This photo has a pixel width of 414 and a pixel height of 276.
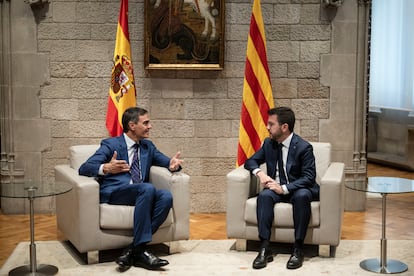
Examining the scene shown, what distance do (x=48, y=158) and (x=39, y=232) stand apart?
82cm

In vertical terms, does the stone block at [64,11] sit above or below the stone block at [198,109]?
above

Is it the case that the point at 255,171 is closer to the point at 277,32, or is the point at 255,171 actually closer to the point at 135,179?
the point at 135,179

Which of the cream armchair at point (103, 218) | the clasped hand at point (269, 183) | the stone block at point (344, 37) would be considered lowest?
the cream armchair at point (103, 218)

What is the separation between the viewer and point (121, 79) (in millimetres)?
5969

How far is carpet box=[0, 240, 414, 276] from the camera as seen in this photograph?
4.64 meters

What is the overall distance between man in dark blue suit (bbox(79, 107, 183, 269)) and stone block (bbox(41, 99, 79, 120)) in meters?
1.29

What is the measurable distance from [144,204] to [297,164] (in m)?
1.14

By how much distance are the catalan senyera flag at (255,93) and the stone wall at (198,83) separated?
0.30 metres

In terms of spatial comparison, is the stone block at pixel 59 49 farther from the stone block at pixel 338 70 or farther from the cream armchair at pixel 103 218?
the stone block at pixel 338 70

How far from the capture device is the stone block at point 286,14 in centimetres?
629

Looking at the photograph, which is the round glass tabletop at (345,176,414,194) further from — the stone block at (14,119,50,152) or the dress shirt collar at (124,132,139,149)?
the stone block at (14,119,50,152)

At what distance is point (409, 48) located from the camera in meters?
9.30

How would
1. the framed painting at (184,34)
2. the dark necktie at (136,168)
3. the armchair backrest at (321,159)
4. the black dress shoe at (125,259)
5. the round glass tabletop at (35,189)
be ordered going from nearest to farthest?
the round glass tabletop at (35,189) < the black dress shoe at (125,259) < the dark necktie at (136,168) < the armchair backrest at (321,159) < the framed painting at (184,34)

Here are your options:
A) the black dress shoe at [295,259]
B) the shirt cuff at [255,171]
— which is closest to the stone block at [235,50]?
the shirt cuff at [255,171]
